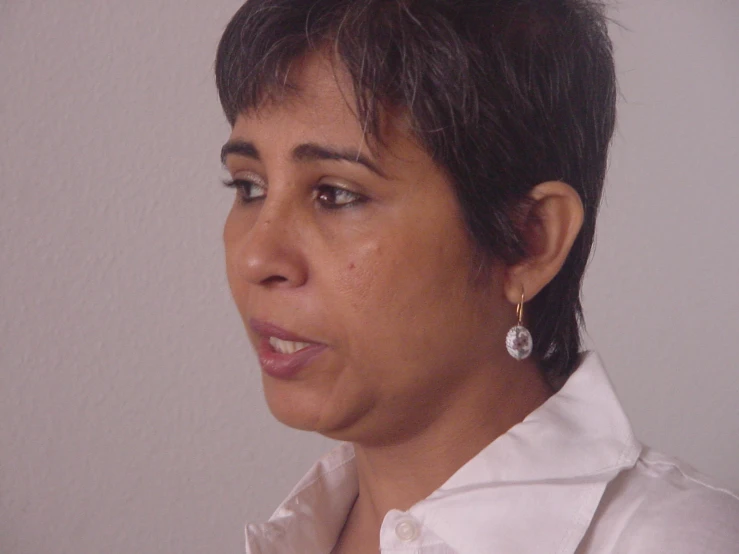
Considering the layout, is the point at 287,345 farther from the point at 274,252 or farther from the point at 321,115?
the point at 321,115

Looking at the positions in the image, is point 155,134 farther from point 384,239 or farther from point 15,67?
point 384,239

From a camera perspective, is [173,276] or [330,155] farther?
[173,276]

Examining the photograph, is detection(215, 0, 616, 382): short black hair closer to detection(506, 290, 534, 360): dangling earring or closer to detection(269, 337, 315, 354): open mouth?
detection(506, 290, 534, 360): dangling earring

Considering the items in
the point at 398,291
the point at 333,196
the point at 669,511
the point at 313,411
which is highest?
the point at 333,196

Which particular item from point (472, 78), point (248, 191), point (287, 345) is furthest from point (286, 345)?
point (472, 78)

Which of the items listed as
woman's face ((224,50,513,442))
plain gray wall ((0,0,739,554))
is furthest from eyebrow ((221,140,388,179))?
plain gray wall ((0,0,739,554))

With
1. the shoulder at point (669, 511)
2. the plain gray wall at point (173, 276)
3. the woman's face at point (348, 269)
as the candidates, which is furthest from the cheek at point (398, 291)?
the plain gray wall at point (173, 276)

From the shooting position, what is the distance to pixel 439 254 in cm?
80

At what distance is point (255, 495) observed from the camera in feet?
4.98

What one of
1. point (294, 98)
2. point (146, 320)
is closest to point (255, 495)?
point (146, 320)

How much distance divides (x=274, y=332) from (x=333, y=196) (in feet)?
0.47

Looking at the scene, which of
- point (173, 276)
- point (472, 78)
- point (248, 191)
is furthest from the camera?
point (173, 276)

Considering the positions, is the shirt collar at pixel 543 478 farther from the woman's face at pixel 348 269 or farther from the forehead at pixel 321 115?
the forehead at pixel 321 115

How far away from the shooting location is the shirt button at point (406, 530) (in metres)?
0.83
